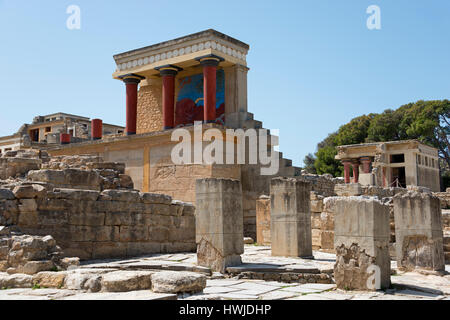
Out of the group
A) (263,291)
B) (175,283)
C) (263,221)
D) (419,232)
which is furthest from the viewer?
(263,221)

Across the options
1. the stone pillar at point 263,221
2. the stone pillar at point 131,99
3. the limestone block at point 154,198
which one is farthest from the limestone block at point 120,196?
the stone pillar at point 131,99

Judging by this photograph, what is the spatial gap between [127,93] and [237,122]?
5400 mm

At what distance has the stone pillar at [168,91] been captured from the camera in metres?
17.9

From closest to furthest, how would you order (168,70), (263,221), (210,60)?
(263,221), (210,60), (168,70)

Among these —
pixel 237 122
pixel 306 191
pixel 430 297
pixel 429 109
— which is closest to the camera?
pixel 430 297

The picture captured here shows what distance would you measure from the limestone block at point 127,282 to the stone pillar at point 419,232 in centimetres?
476

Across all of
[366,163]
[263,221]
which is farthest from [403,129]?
[263,221]

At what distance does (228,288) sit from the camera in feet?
19.8

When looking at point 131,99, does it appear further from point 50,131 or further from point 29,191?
point 50,131

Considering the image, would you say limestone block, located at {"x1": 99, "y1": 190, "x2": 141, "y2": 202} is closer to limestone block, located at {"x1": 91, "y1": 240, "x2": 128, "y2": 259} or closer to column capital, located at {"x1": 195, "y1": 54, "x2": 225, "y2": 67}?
limestone block, located at {"x1": 91, "y1": 240, "x2": 128, "y2": 259}

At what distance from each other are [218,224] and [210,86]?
31.5ft

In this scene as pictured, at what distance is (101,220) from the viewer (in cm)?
920

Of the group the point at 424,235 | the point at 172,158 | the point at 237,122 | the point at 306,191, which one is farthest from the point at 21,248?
the point at 237,122
